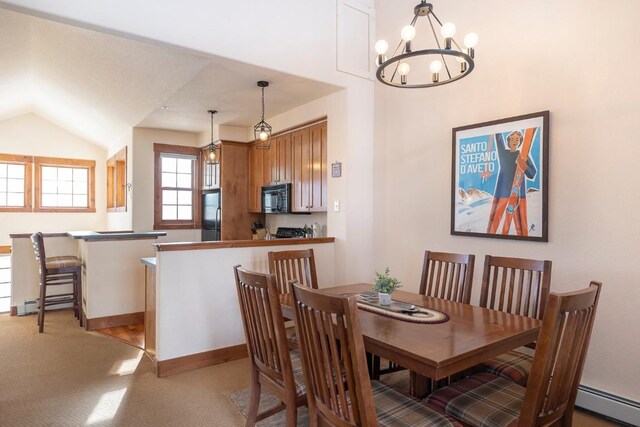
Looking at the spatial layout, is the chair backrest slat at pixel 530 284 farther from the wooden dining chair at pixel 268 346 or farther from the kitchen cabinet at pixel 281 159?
the kitchen cabinet at pixel 281 159

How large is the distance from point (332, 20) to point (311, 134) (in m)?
1.24

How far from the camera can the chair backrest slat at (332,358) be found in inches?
52.6

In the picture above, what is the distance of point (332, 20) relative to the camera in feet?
12.1

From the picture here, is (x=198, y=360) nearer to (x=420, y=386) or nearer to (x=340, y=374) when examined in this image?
(x=420, y=386)

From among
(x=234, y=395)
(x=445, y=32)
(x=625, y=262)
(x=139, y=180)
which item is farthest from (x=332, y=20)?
(x=139, y=180)

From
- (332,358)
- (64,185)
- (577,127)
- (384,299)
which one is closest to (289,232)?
(384,299)

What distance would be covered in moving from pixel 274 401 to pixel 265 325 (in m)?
1.05

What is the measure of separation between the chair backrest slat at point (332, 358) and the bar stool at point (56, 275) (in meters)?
3.75

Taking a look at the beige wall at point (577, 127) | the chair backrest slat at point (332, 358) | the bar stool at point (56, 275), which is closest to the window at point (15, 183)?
the bar stool at point (56, 275)

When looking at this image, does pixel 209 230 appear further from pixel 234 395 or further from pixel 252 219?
pixel 234 395

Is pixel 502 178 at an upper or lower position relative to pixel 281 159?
lower

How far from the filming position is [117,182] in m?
7.14

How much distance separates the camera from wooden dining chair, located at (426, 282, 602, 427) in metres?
1.37

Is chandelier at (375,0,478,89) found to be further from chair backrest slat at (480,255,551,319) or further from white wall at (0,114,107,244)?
white wall at (0,114,107,244)
